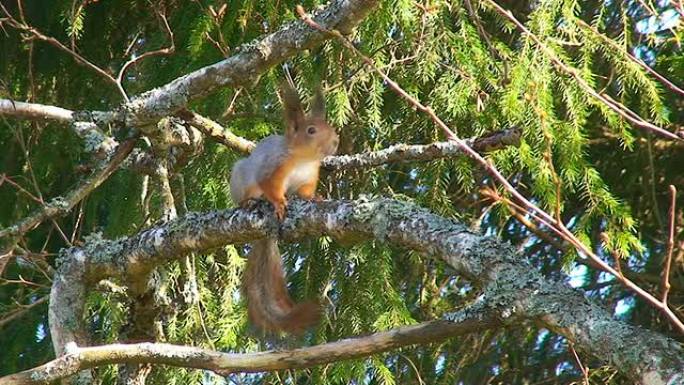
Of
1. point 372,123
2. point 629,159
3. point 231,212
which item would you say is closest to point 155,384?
point 231,212

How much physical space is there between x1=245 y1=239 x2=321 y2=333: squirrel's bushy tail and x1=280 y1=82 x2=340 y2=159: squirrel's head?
1.30ft

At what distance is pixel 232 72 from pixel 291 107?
0.43m

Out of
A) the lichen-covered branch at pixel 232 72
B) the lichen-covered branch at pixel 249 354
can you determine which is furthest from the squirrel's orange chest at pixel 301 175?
the lichen-covered branch at pixel 249 354

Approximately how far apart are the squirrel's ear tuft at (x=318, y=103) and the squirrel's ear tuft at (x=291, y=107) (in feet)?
0.16

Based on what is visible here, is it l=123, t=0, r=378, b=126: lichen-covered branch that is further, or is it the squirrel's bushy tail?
l=123, t=0, r=378, b=126: lichen-covered branch

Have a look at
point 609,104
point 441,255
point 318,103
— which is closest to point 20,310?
point 318,103

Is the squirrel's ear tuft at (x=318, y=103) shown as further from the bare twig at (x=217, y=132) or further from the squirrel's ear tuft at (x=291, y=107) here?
the bare twig at (x=217, y=132)

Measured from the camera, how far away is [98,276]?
305cm

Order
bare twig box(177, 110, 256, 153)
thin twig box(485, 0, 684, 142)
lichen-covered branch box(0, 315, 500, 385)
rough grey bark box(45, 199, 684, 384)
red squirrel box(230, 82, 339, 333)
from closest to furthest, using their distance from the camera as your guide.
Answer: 1. rough grey bark box(45, 199, 684, 384)
2. thin twig box(485, 0, 684, 142)
3. lichen-covered branch box(0, 315, 500, 385)
4. red squirrel box(230, 82, 339, 333)
5. bare twig box(177, 110, 256, 153)

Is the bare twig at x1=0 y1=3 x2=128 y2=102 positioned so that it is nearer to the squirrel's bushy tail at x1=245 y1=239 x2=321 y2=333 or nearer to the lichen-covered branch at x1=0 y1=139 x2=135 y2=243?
the lichen-covered branch at x1=0 y1=139 x2=135 y2=243

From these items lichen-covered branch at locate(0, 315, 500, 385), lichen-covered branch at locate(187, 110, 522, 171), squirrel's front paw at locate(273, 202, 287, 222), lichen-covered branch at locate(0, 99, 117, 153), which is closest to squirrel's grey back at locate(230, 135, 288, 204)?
lichen-covered branch at locate(187, 110, 522, 171)

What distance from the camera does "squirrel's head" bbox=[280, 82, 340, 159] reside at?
11.5ft

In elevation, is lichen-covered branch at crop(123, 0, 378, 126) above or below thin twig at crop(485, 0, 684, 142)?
above

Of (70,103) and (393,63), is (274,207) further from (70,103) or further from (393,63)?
(70,103)
